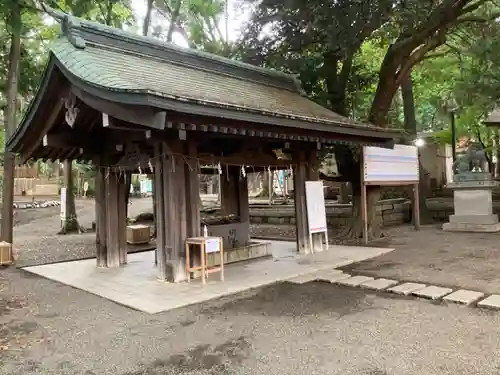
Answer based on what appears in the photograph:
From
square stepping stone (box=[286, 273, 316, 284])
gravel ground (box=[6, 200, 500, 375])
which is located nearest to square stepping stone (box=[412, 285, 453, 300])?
gravel ground (box=[6, 200, 500, 375])

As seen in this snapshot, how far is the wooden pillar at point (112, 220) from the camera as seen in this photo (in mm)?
7891

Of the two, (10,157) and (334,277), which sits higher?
(10,157)

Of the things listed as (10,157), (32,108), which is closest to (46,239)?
(10,157)

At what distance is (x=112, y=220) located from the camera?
26.1 ft

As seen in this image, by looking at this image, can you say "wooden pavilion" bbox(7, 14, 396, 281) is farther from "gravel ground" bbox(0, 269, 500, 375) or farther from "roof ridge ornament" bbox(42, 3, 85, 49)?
"gravel ground" bbox(0, 269, 500, 375)

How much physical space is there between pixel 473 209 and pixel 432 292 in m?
8.13

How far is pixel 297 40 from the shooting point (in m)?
10.2

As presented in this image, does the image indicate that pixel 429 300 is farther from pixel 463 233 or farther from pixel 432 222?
pixel 432 222

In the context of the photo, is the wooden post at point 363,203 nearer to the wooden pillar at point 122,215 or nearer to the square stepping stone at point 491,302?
the square stepping stone at point 491,302

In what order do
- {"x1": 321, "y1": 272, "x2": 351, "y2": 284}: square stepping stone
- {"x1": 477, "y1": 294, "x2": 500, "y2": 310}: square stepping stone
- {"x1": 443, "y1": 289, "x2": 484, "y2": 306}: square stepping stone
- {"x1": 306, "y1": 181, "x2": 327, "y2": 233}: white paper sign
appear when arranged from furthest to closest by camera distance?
1. {"x1": 306, "y1": 181, "x2": 327, "y2": 233}: white paper sign
2. {"x1": 321, "y1": 272, "x2": 351, "y2": 284}: square stepping stone
3. {"x1": 443, "y1": 289, "x2": 484, "y2": 306}: square stepping stone
4. {"x1": 477, "y1": 294, "x2": 500, "y2": 310}: square stepping stone

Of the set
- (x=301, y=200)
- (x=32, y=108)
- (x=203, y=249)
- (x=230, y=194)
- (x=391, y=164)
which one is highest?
(x=32, y=108)

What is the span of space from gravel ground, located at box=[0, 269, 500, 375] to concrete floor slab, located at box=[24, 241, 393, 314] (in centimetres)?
33

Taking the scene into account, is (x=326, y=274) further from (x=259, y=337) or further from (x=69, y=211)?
(x=69, y=211)

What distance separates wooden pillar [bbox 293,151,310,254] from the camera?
870 centimetres
